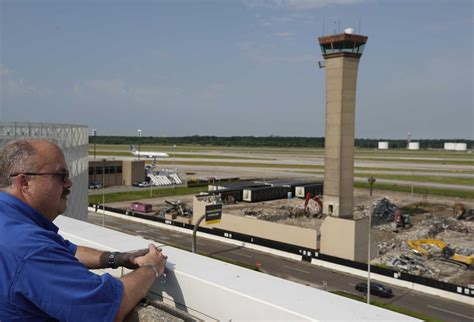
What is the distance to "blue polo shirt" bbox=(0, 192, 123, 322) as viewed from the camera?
2.39 m

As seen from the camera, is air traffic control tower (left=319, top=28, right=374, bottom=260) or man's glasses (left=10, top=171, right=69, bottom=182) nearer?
man's glasses (left=10, top=171, right=69, bottom=182)

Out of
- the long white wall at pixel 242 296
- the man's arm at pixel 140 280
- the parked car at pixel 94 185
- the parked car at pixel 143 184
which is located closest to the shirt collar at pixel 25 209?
the man's arm at pixel 140 280

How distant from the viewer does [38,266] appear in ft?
7.86

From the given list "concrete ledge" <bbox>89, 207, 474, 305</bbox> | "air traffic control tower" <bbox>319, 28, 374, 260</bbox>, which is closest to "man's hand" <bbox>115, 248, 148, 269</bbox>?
"concrete ledge" <bbox>89, 207, 474, 305</bbox>

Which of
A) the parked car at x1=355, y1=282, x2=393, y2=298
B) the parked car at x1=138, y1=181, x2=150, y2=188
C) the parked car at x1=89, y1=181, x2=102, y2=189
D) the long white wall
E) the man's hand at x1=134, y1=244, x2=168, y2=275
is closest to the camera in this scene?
the long white wall

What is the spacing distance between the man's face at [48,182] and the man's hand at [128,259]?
3.55 feet

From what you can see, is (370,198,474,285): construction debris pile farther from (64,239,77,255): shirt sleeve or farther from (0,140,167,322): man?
(0,140,167,322): man

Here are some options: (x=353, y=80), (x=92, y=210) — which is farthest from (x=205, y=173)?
(x=353, y=80)

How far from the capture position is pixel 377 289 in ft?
85.8

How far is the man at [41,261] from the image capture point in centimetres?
240

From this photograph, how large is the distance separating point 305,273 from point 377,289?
224 inches

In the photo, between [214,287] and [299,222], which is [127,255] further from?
[299,222]

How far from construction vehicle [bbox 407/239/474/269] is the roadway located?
343 inches

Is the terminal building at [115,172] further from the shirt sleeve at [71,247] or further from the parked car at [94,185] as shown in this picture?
the shirt sleeve at [71,247]
